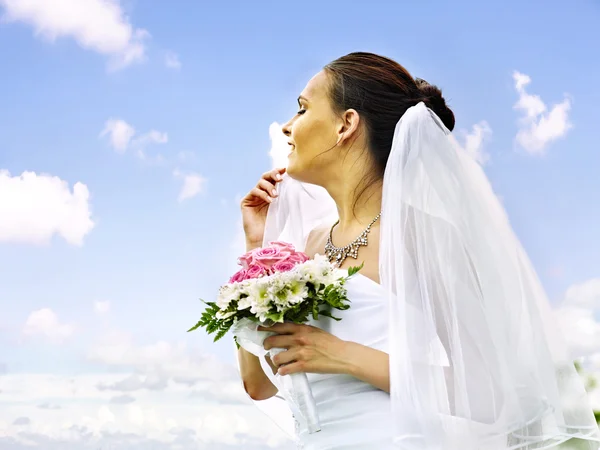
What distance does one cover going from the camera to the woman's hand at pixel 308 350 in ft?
10.1

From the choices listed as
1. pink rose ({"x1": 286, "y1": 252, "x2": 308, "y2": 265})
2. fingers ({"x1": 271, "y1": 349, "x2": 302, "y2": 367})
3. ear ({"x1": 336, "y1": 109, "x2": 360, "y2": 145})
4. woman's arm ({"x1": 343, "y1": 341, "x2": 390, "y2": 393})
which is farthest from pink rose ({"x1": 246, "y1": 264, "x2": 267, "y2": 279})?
ear ({"x1": 336, "y1": 109, "x2": 360, "y2": 145})

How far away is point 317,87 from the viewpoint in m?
3.81

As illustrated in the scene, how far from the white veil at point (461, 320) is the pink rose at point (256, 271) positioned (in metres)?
0.51

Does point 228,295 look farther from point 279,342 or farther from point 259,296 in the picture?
point 279,342

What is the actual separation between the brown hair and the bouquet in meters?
0.76

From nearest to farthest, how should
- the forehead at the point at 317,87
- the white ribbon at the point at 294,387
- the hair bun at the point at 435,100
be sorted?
the white ribbon at the point at 294,387, the hair bun at the point at 435,100, the forehead at the point at 317,87

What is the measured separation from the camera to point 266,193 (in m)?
4.25

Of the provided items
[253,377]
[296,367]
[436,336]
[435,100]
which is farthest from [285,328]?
[435,100]

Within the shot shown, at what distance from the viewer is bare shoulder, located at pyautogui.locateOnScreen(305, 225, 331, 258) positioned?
3.94m

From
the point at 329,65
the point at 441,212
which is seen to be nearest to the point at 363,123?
the point at 329,65

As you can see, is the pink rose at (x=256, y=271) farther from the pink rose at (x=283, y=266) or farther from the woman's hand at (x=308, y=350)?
the woman's hand at (x=308, y=350)

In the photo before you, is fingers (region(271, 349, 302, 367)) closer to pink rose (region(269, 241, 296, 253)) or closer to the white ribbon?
the white ribbon

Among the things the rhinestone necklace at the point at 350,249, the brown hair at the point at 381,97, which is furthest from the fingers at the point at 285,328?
the brown hair at the point at 381,97

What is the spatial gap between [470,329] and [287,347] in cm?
75
